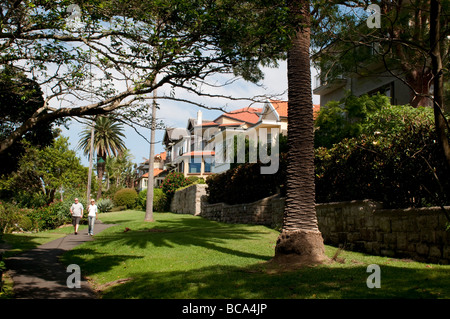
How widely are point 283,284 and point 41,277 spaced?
589 centimetres

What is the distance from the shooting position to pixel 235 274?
8.38 metres

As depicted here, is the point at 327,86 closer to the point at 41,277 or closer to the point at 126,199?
the point at 41,277

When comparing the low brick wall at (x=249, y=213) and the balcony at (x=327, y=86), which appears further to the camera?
the balcony at (x=327, y=86)

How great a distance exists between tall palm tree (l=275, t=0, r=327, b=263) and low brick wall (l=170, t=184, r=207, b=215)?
21.2m

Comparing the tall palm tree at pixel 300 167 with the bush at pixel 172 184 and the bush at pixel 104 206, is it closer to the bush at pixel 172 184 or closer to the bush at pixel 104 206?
the bush at pixel 172 184

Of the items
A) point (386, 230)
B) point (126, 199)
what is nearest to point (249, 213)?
point (386, 230)

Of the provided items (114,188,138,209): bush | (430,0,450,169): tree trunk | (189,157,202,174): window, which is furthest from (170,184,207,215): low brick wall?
(430,0,450,169): tree trunk

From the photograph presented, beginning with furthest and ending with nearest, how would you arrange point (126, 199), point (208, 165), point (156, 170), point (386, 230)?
1. point (156, 170)
2. point (208, 165)
3. point (126, 199)
4. point (386, 230)

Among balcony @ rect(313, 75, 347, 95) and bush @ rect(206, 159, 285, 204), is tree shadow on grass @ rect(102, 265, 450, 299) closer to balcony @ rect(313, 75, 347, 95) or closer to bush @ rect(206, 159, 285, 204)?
bush @ rect(206, 159, 285, 204)

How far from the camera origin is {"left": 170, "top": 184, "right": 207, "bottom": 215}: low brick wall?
30.8 meters

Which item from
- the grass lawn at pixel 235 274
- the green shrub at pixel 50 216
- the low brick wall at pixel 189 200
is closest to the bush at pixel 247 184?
the low brick wall at pixel 189 200

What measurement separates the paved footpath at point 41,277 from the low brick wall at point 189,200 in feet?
56.1

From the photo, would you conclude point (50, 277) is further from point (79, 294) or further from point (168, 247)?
point (168, 247)

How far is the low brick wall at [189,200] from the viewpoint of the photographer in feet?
101
